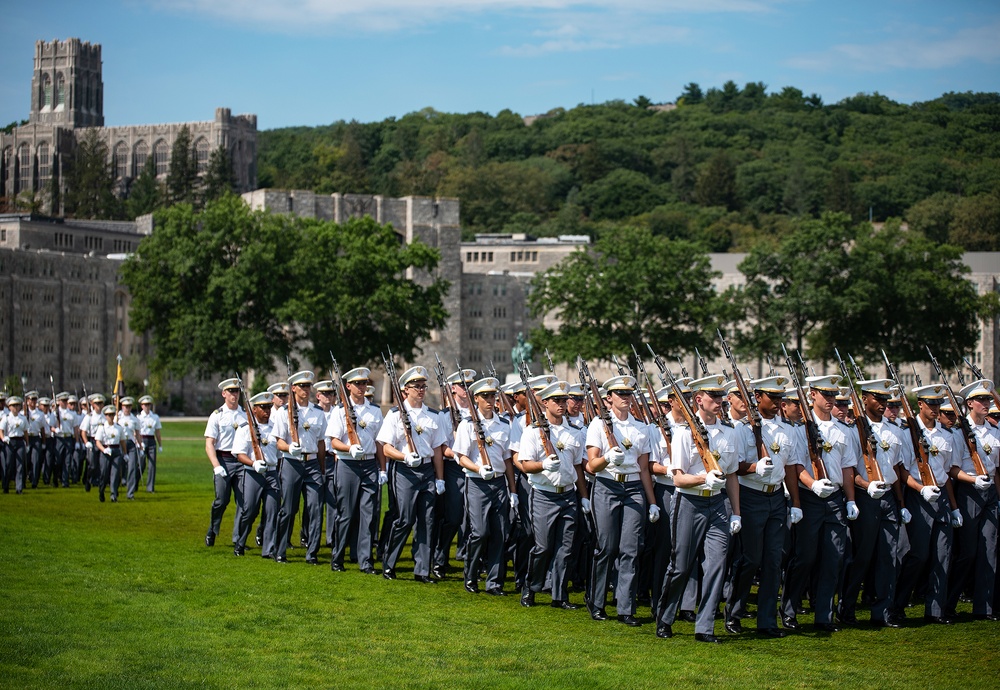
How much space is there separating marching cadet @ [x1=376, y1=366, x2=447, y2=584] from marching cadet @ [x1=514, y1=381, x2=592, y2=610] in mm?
2146

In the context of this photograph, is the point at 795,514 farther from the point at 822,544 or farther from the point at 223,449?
the point at 223,449

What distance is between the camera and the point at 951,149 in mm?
178500

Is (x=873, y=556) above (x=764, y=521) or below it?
below

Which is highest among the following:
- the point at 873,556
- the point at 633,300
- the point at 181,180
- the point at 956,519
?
the point at 181,180

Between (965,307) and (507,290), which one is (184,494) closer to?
(965,307)

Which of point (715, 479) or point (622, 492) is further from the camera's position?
point (622, 492)

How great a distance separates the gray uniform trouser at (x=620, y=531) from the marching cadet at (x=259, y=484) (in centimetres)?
614

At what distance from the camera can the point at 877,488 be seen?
15.1 metres

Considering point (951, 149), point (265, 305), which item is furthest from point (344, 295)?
point (951, 149)

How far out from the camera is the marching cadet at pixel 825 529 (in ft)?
48.8

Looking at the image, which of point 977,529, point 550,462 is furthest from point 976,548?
point 550,462

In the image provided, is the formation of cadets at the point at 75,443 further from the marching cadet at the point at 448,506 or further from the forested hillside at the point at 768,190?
the forested hillside at the point at 768,190

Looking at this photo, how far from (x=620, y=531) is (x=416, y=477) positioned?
11.8 ft

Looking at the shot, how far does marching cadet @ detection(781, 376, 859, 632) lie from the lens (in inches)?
586
